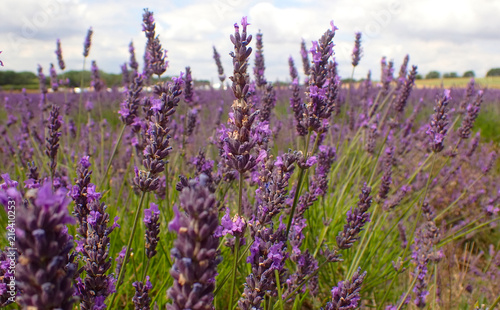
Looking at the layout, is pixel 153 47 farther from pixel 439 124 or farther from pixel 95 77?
pixel 95 77

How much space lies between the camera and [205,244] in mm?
736

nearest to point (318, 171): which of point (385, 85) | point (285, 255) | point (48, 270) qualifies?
point (285, 255)

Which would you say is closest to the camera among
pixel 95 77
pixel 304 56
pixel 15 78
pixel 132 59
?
pixel 304 56

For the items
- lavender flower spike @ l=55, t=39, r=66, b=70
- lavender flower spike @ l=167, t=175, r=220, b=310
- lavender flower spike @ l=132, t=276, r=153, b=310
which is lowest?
lavender flower spike @ l=132, t=276, r=153, b=310

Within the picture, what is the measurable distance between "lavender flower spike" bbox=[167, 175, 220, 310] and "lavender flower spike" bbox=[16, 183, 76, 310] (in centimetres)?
21

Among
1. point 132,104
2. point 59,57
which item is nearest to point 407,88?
point 132,104

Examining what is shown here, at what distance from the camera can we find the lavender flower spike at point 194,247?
2.32 feet

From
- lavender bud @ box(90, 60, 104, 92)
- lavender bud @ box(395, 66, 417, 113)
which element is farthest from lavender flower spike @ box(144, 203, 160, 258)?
lavender bud @ box(90, 60, 104, 92)

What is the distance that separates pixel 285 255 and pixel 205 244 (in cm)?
77

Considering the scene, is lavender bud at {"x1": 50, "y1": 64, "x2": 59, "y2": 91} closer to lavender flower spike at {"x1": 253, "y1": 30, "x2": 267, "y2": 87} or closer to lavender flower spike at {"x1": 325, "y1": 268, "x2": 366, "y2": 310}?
lavender flower spike at {"x1": 253, "y1": 30, "x2": 267, "y2": 87}

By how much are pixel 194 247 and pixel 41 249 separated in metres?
0.27

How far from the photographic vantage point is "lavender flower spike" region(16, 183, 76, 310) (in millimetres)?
631

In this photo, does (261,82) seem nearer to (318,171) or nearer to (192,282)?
(318,171)

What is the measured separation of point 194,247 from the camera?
2.40 ft
